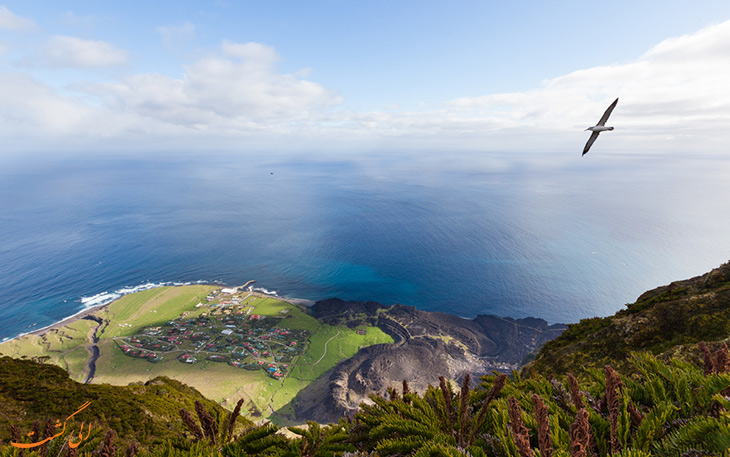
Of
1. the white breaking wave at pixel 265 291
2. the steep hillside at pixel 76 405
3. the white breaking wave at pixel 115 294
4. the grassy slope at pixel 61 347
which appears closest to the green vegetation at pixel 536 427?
the steep hillside at pixel 76 405

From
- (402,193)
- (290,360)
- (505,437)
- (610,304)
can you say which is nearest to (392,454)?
(505,437)

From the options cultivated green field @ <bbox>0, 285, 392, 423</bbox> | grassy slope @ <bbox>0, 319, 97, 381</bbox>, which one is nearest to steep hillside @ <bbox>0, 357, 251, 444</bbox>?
cultivated green field @ <bbox>0, 285, 392, 423</bbox>

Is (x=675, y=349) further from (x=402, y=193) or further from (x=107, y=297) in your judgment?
(x=402, y=193)

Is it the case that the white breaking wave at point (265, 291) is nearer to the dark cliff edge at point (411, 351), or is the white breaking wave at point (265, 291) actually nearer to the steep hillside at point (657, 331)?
the dark cliff edge at point (411, 351)

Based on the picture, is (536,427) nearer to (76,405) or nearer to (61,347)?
(76,405)

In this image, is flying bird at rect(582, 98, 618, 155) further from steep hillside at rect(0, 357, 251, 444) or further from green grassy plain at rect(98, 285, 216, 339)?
green grassy plain at rect(98, 285, 216, 339)
